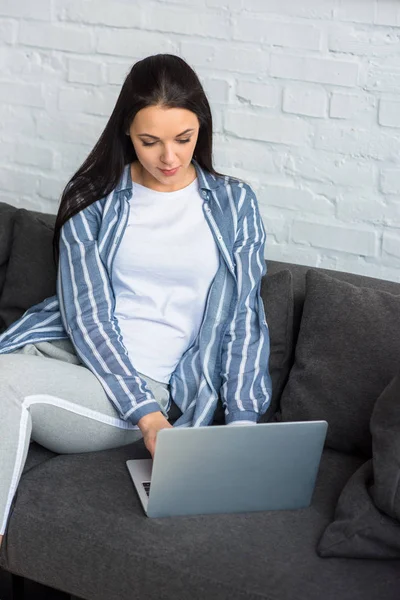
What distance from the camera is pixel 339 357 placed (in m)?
2.06

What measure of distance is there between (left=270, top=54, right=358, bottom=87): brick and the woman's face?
461 millimetres

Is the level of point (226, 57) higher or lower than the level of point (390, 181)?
higher

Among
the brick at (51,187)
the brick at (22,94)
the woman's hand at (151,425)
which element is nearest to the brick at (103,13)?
the brick at (22,94)

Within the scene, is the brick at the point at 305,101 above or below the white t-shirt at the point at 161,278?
above

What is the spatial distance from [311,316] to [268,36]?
0.76 metres

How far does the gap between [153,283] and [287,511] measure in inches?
23.0

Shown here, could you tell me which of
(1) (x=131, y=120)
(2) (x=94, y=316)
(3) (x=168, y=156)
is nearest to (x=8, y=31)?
(1) (x=131, y=120)

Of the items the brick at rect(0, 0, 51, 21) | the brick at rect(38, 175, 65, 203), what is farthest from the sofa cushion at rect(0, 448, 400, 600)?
the brick at rect(0, 0, 51, 21)

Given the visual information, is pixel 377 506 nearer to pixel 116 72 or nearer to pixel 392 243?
pixel 392 243

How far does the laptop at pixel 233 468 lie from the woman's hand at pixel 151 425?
10 cm

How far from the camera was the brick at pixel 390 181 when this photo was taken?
7.74ft

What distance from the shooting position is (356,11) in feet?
7.55

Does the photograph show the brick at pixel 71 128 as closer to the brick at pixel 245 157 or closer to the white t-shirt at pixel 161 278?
the brick at pixel 245 157

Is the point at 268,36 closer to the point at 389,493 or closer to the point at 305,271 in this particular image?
the point at 305,271
